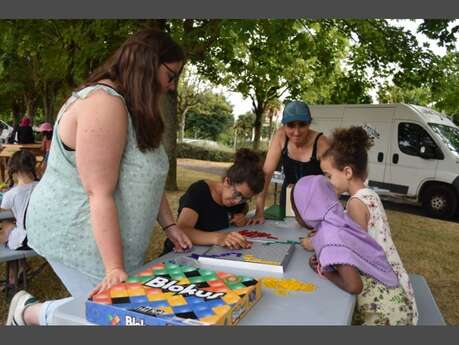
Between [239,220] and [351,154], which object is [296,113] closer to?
[239,220]

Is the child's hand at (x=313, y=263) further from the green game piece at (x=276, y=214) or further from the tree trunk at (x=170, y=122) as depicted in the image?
the tree trunk at (x=170, y=122)

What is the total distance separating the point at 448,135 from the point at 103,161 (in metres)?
9.32

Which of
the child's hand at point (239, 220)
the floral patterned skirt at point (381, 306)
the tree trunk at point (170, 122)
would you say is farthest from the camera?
the tree trunk at point (170, 122)

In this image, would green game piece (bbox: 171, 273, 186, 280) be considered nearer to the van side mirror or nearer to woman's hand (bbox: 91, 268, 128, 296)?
woman's hand (bbox: 91, 268, 128, 296)

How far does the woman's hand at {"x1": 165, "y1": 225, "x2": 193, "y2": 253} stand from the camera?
1.86 m

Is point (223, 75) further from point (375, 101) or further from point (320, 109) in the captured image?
point (375, 101)

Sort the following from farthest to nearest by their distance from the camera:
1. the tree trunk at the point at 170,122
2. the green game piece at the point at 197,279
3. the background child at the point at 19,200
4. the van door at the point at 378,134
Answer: the van door at the point at 378,134, the tree trunk at the point at 170,122, the background child at the point at 19,200, the green game piece at the point at 197,279

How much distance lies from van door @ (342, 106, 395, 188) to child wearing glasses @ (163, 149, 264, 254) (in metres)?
7.87

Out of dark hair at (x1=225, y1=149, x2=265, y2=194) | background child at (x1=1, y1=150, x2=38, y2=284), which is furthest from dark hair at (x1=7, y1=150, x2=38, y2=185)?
dark hair at (x1=225, y1=149, x2=265, y2=194)

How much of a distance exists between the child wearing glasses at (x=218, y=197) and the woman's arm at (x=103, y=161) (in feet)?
2.41

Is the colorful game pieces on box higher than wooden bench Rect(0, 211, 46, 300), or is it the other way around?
the colorful game pieces on box

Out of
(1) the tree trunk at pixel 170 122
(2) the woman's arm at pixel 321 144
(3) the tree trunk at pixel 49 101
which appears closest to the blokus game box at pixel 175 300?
(2) the woman's arm at pixel 321 144

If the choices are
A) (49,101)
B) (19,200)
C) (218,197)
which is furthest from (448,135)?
(49,101)

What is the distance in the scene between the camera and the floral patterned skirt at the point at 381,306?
158 cm
